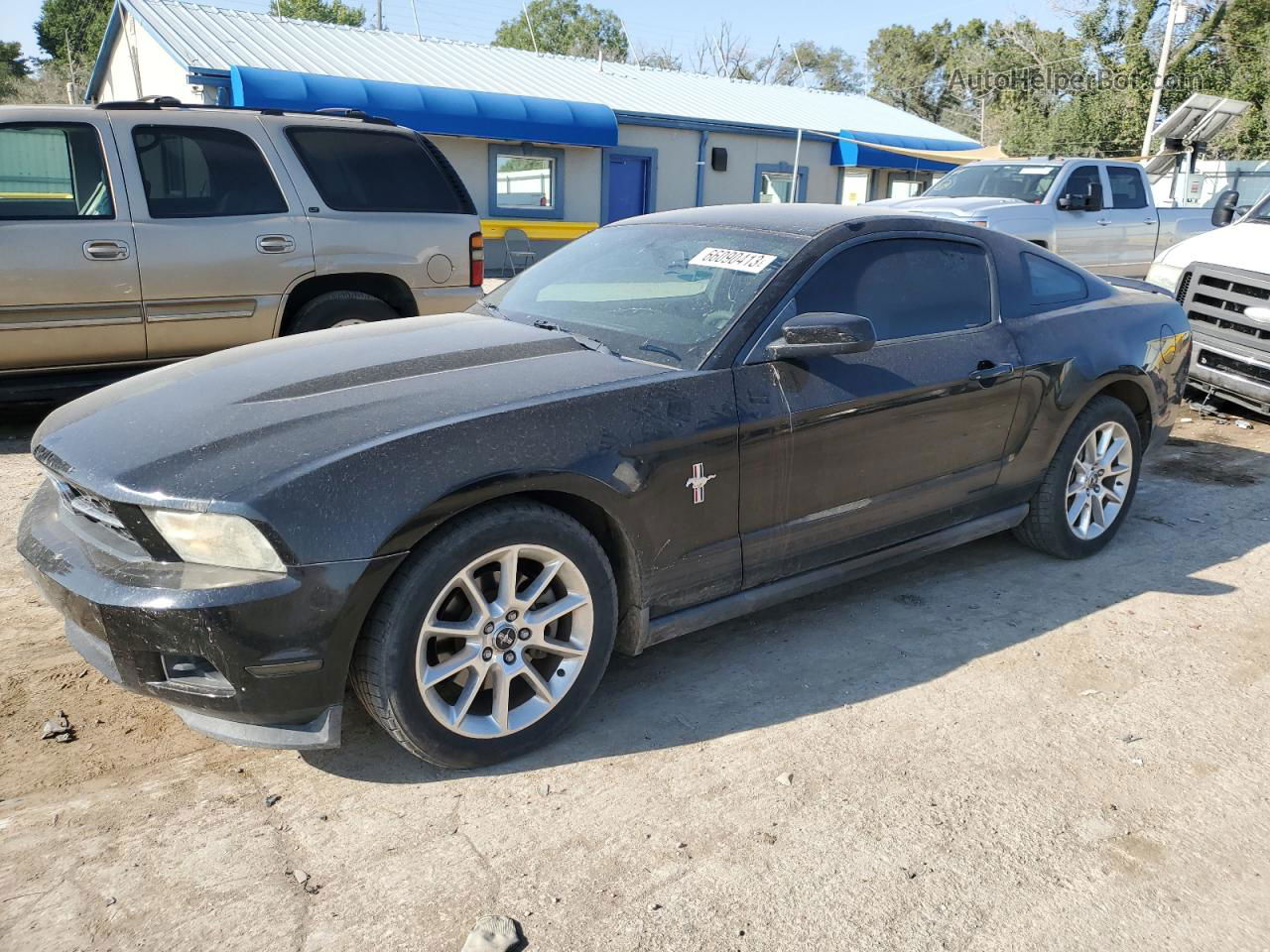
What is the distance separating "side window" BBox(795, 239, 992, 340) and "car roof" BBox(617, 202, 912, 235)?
160mm

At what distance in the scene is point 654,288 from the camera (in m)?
3.91

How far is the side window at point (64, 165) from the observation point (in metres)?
6.03

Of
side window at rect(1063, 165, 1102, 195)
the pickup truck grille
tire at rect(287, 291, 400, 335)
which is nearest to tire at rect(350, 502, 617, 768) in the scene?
tire at rect(287, 291, 400, 335)

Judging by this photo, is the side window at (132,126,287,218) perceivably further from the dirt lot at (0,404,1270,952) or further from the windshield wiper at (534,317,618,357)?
the windshield wiper at (534,317,618,357)

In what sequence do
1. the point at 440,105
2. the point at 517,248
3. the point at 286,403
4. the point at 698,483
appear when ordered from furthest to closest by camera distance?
1. the point at 517,248
2. the point at 440,105
3. the point at 698,483
4. the point at 286,403

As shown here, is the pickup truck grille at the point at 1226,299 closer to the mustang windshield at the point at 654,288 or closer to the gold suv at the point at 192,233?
the mustang windshield at the point at 654,288

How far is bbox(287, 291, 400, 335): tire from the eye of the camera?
6.67m

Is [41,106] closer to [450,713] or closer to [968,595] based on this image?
[450,713]

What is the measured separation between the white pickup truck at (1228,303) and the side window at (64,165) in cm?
749

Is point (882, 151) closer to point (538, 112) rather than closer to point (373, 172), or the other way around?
point (538, 112)

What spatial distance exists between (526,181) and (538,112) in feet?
4.82

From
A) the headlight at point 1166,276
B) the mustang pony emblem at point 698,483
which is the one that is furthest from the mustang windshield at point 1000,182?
the mustang pony emblem at point 698,483

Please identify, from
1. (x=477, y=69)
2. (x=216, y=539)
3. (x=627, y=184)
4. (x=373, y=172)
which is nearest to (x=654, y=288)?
(x=216, y=539)

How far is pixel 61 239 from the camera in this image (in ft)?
19.4
